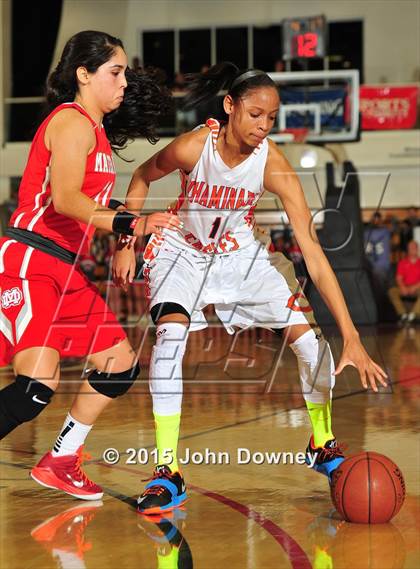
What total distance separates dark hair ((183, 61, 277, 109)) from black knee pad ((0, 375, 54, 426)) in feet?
5.34

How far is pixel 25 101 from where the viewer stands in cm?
1806

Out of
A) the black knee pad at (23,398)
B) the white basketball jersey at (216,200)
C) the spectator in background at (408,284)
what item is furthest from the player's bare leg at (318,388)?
the spectator in background at (408,284)

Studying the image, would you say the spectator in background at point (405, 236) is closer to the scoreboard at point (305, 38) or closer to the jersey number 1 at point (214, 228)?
the scoreboard at point (305, 38)

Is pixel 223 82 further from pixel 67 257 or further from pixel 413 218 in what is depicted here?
Result: pixel 413 218

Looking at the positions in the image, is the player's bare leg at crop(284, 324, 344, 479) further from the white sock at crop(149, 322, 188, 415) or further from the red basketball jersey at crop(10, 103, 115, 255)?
the red basketball jersey at crop(10, 103, 115, 255)

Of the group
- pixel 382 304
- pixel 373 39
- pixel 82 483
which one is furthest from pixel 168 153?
pixel 373 39

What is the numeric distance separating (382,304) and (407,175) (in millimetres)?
4069

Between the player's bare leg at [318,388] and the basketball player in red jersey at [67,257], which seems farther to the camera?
the player's bare leg at [318,388]

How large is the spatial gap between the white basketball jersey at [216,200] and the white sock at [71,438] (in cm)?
102

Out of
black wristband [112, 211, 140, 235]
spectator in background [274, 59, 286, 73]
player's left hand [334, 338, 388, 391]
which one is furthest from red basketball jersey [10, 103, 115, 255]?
spectator in background [274, 59, 286, 73]

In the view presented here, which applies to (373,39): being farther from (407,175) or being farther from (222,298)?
(222,298)

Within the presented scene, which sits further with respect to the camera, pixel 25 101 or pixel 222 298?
pixel 25 101

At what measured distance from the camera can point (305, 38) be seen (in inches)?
614

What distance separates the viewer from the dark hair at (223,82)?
14.2 ft
